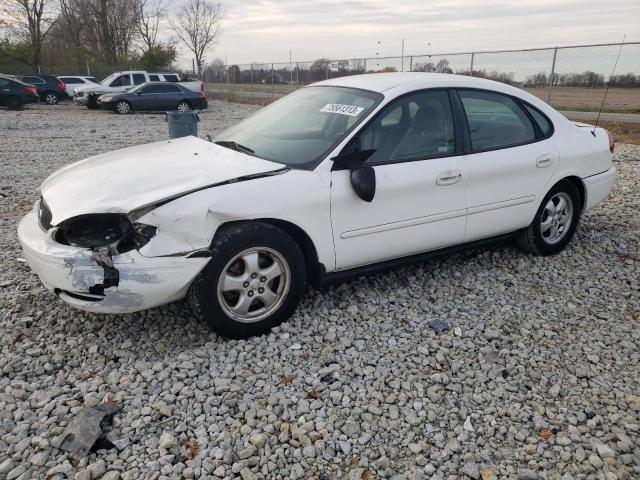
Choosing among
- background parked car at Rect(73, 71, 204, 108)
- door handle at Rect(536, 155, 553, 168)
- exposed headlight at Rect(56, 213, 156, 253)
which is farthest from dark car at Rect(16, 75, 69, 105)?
door handle at Rect(536, 155, 553, 168)

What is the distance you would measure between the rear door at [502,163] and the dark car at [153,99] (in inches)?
717

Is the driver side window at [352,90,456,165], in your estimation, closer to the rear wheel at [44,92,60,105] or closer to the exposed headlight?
the exposed headlight

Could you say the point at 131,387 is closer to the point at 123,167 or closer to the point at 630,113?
the point at 123,167

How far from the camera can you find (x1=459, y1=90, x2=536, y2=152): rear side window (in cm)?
386

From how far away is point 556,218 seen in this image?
4551mm

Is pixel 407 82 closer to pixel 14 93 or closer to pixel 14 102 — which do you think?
pixel 14 93

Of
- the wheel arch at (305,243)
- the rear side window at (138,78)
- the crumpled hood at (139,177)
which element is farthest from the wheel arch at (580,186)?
the rear side window at (138,78)

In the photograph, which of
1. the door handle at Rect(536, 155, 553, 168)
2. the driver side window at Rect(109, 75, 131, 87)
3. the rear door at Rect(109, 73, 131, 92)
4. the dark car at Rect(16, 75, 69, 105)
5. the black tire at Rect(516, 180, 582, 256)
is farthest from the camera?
the dark car at Rect(16, 75, 69, 105)

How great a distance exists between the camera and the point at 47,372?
2908 mm

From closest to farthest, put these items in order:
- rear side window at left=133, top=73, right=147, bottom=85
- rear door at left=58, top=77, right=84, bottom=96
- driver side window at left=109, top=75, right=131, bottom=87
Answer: driver side window at left=109, top=75, right=131, bottom=87
rear side window at left=133, top=73, right=147, bottom=85
rear door at left=58, top=77, right=84, bottom=96

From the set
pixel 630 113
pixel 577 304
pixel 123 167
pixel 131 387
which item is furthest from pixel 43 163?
pixel 630 113

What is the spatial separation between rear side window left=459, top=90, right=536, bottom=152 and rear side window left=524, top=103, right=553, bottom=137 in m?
0.08

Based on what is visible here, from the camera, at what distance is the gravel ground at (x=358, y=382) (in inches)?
91.1

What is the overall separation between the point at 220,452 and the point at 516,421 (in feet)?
4.89
